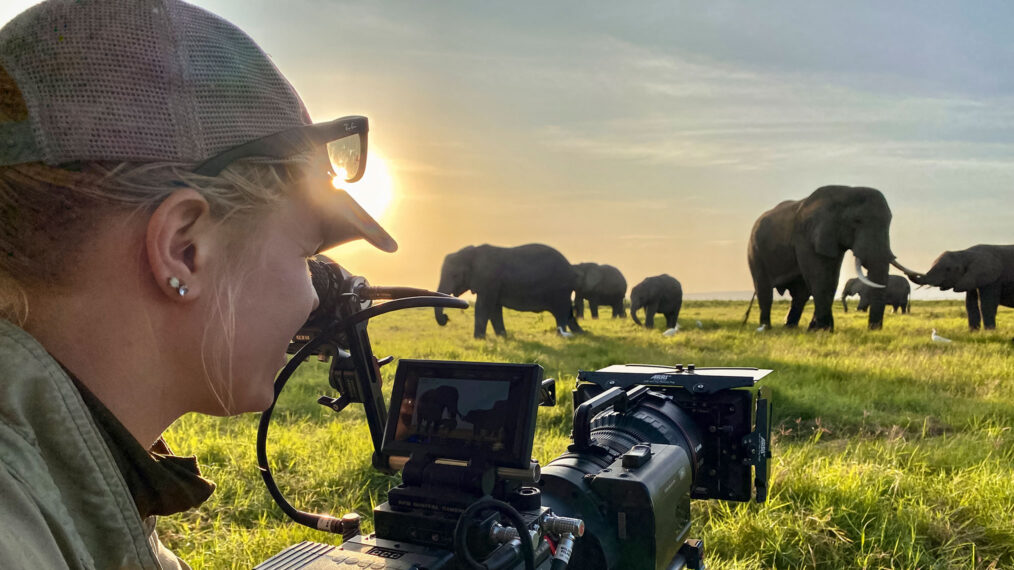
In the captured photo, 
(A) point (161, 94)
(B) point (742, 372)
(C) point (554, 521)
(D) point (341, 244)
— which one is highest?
(A) point (161, 94)

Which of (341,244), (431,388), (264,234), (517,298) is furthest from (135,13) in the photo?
(517,298)

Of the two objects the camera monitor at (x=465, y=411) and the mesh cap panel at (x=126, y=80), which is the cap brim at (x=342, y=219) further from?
the camera monitor at (x=465, y=411)

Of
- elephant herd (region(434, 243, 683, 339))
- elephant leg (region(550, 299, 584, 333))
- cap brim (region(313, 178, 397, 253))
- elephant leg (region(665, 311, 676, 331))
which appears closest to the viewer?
cap brim (region(313, 178, 397, 253))

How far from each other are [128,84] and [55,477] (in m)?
0.45

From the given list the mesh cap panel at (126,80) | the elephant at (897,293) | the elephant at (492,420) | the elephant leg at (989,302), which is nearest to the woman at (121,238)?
the mesh cap panel at (126,80)

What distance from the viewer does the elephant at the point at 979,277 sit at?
12875 millimetres

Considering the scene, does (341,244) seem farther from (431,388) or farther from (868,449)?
(868,449)

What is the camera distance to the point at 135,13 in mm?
884

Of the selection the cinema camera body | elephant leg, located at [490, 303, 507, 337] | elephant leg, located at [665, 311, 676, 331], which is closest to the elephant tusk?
elephant leg, located at [665, 311, 676, 331]

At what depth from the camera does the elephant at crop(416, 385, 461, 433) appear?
54.5 inches

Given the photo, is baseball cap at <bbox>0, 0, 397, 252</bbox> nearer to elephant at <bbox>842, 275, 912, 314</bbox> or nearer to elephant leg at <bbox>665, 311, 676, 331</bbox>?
elephant leg at <bbox>665, 311, 676, 331</bbox>

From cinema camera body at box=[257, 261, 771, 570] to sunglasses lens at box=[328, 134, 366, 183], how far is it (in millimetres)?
295

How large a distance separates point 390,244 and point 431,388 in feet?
1.07

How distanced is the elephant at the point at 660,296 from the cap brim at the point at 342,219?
622 inches
